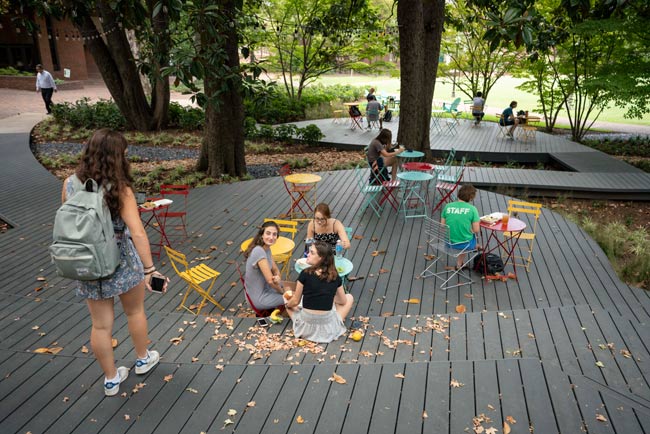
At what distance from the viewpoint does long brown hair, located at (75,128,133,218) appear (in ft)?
10.7

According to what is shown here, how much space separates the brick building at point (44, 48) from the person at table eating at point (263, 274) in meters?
28.4

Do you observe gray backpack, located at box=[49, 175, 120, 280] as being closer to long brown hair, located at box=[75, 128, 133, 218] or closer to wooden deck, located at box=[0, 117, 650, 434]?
long brown hair, located at box=[75, 128, 133, 218]

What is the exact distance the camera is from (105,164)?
3.26m

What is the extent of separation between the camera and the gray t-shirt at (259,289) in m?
5.27

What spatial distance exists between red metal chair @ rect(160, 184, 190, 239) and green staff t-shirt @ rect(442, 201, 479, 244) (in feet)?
12.9

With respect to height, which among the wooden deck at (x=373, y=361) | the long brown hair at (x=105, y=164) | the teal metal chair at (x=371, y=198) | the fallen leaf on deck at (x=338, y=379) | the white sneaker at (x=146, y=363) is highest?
the long brown hair at (x=105, y=164)

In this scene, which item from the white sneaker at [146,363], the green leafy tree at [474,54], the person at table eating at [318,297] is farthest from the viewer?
the green leafy tree at [474,54]

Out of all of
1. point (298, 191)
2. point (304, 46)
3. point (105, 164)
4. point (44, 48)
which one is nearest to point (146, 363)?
point (105, 164)

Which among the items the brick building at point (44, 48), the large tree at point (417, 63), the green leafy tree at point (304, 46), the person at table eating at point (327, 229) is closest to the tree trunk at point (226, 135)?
the large tree at point (417, 63)

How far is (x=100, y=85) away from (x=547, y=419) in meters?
33.9

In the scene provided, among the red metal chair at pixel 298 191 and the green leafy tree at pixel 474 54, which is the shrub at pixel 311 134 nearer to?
the red metal chair at pixel 298 191

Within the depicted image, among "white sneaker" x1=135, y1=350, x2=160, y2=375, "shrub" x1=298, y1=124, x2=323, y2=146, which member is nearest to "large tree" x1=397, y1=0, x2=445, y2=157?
"shrub" x1=298, y1=124, x2=323, y2=146

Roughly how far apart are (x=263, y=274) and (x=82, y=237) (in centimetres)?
234

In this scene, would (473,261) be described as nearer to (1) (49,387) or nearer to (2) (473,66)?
(1) (49,387)
